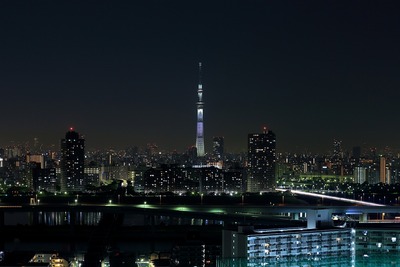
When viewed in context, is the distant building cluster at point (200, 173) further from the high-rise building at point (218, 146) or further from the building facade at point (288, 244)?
the building facade at point (288, 244)

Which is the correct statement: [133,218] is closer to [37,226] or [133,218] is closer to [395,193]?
[37,226]

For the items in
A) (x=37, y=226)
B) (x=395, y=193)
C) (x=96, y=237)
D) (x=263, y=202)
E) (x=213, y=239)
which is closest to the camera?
(x=213, y=239)

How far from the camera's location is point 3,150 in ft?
128

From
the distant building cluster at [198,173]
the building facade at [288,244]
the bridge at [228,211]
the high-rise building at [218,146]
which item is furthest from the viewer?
the high-rise building at [218,146]

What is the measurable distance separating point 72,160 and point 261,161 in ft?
23.8

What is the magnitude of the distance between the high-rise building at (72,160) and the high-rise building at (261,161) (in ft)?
21.0

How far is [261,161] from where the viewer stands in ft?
96.9

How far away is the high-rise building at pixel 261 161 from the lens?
28.7 meters

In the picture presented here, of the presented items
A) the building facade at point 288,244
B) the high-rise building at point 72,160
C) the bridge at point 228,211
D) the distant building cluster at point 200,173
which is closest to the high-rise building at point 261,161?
the distant building cluster at point 200,173

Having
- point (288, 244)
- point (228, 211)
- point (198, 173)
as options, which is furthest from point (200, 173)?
point (288, 244)

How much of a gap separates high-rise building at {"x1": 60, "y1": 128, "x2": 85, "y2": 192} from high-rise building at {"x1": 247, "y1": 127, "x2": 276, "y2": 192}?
252 inches

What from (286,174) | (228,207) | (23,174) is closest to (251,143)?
(286,174)

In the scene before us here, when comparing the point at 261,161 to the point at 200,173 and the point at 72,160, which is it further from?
the point at 72,160

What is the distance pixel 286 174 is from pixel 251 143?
600 cm
